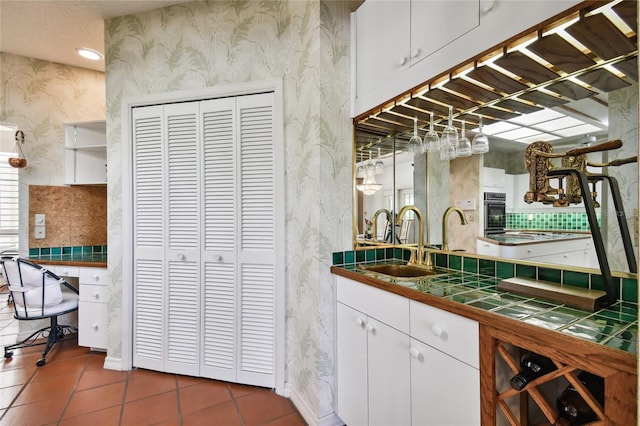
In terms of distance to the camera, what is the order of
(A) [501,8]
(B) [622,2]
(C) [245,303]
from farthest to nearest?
1. (C) [245,303]
2. (A) [501,8]
3. (B) [622,2]

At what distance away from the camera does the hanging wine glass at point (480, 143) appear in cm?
153

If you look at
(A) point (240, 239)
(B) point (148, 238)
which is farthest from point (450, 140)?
(B) point (148, 238)

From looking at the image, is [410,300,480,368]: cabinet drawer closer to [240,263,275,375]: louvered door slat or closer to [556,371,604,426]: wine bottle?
[556,371,604,426]: wine bottle

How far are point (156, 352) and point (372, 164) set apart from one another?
2137mm

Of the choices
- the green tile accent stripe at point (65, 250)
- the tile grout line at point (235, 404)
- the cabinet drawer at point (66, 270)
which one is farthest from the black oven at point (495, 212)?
the green tile accent stripe at point (65, 250)

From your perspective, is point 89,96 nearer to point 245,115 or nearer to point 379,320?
point 245,115

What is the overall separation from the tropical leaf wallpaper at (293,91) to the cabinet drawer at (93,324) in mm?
229

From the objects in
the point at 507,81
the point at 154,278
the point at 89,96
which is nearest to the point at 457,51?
the point at 507,81

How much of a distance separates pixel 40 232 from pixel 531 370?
3.92 meters

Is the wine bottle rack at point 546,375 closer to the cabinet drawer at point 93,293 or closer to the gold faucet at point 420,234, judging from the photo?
the gold faucet at point 420,234

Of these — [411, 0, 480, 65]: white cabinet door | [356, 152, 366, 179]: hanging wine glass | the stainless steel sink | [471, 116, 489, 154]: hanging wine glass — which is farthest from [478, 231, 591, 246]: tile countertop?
[411, 0, 480, 65]: white cabinet door

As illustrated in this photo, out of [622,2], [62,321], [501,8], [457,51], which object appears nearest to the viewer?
[622,2]

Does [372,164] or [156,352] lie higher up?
[372,164]

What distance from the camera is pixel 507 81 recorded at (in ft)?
4.39
